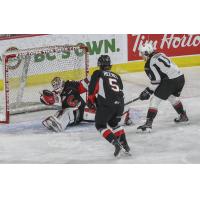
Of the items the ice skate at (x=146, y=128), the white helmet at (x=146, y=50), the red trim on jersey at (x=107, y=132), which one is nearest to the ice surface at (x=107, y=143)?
the ice skate at (x=146, y=128)

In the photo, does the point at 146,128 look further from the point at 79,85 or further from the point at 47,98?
the point at 47,98

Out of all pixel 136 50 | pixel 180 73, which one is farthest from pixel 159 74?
pixel 136 50

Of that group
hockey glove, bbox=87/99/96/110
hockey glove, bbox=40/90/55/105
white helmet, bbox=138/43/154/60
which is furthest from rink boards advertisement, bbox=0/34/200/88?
hockey glove, bbox=87/99/96/110

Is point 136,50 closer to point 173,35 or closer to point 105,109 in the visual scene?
point 173,35

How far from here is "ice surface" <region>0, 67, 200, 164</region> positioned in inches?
177

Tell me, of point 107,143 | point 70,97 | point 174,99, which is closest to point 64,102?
point 70,97

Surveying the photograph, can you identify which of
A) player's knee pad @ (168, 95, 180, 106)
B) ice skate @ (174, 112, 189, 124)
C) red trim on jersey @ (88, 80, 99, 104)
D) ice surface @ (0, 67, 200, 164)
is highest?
red trim on jersey @ (88, 80, 99, 104)

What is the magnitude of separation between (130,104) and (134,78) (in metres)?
0.22

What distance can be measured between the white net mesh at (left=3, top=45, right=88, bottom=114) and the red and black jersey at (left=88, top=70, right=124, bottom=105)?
0.57 metres

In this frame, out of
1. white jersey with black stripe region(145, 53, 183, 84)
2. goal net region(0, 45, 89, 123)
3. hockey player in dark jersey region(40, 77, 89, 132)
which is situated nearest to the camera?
white jersey with black stripe region(145, 53, 183, 84)

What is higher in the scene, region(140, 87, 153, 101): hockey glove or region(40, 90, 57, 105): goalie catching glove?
region(140, 87, 153, 101): hockey glove

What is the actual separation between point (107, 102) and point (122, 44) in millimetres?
844

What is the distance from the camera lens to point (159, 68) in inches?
188

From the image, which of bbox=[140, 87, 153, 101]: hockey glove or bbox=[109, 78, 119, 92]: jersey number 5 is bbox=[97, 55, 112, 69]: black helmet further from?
bbox=[140, 87, 153, 101]: hockey glove
